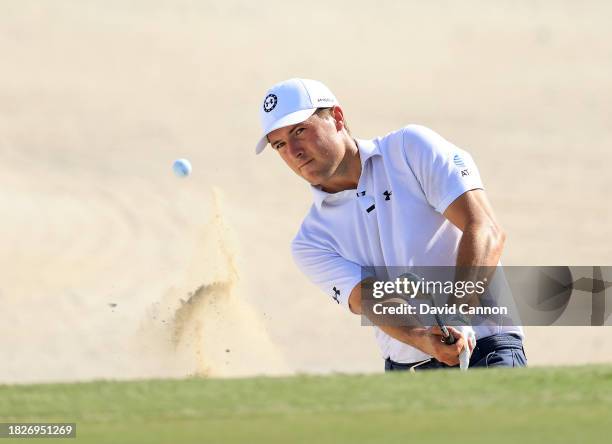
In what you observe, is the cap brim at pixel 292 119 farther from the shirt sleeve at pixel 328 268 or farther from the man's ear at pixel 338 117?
the shirt sleeve at pixel 328 268

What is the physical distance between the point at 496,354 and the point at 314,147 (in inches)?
35.3

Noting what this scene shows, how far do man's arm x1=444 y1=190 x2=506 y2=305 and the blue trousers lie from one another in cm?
15

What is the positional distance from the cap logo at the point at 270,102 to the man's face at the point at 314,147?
3.3 inches

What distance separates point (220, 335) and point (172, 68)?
1026 cm

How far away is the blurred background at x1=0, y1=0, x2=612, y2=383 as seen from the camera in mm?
15180

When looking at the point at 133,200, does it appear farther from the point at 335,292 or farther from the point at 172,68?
the point at 335,292

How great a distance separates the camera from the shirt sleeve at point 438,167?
4.13 metres

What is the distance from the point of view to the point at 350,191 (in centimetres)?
438

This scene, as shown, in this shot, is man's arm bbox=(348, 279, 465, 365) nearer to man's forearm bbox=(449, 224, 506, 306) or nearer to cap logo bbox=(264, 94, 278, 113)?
man's forearm bbox=(449, 224, 506, 306)

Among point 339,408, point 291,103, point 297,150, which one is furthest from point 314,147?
point 339,408

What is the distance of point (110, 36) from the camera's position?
Result: 72.4 feet

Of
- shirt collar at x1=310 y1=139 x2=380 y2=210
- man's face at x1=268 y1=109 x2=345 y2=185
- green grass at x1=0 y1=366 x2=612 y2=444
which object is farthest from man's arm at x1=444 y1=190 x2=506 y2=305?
green grass at x1=0 y1=366 x2=612 y2=444

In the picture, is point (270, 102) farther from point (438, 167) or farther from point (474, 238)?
point (474, 238)

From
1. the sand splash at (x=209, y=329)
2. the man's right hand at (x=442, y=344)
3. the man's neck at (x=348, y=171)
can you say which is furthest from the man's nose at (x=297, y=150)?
the sand splash at (x=209, y=329)
